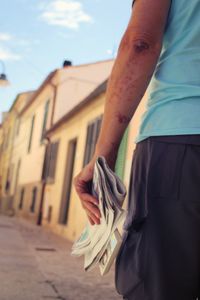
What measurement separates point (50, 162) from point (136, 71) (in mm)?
15536

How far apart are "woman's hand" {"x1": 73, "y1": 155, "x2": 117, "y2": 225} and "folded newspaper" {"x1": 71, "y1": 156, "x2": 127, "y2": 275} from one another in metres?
0.02

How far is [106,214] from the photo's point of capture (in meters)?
1.41

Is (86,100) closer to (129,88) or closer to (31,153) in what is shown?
(129,88)

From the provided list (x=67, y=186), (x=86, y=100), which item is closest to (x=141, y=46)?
(x=86, y=100)

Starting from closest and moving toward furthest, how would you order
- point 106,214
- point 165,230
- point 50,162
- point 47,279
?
point 165,230, point 106,214, point 47,279, point 50,162

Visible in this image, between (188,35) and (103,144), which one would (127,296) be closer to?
(103,144)

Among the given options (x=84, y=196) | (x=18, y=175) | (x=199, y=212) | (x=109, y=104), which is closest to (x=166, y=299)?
(x=199, y=212)

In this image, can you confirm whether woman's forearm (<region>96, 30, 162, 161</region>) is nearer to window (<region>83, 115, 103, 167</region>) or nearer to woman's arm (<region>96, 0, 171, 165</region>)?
woman's arm (<region>96, 0, 171, 165</region>)

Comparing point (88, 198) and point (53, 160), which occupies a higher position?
point (53, 160)

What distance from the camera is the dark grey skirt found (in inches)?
50.4

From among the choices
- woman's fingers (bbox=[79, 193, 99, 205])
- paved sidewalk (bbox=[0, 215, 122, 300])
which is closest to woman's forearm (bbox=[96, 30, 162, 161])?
woman's fingers (bbox=[79, 193, 99, 205])

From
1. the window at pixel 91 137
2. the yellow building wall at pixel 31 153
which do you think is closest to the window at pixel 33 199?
the yellow building wall at pixel 31 153

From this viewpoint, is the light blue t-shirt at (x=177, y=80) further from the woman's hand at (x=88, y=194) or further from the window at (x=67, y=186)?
the window at (x=67, y=186)

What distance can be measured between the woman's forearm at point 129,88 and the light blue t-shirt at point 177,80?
38 millimetres
